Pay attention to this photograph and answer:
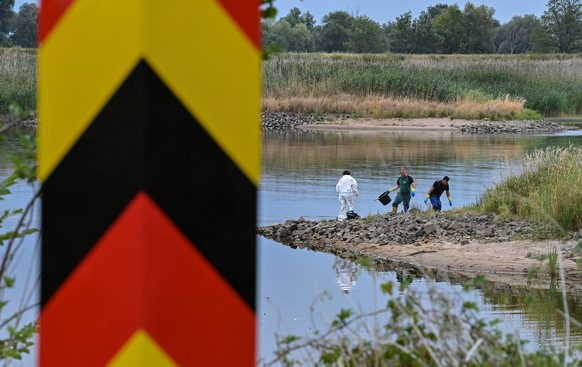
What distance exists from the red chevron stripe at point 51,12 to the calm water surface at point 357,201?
0.43 meters

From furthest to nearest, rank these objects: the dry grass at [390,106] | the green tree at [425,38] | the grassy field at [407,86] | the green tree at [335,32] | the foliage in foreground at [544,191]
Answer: the green tree at [335,32] < the green tree at [425,38] < the grassy field at [407,86] < the dry grass at [390,106] < the foliage in foreground at [544,191]

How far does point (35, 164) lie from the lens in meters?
4.12

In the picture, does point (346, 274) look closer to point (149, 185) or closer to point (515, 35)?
point (149, 185)

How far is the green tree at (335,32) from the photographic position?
5079 inches

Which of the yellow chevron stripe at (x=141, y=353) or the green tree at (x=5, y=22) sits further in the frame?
the green tree at (x=5, y=22)

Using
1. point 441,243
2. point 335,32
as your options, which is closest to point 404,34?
point 335,32

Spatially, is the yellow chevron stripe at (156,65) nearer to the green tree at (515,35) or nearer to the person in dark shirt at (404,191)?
the person in dark shirt at (404,191)

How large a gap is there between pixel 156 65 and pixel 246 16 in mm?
165

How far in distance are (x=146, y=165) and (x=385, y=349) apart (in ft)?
6.98

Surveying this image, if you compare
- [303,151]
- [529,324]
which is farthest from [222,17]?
[303,151]

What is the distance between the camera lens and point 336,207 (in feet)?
92.4

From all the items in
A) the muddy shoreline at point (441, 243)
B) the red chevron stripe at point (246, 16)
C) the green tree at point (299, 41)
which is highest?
the green tree at point (299, 41)

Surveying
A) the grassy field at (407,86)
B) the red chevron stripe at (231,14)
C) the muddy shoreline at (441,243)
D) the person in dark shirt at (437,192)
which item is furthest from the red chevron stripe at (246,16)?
the grassy field at (407,86)

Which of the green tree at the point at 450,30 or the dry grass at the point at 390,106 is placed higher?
the green tree at the point at 450,30
